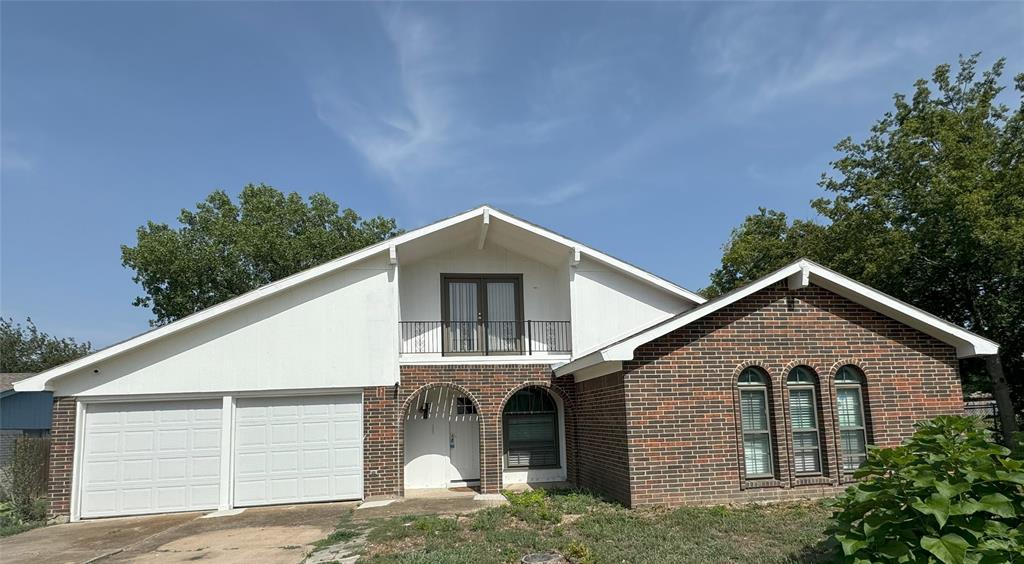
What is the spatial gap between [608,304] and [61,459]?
1125 cm

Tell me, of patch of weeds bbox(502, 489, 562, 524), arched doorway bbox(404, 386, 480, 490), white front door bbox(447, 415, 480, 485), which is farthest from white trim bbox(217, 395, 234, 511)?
patch of weeds bbox(502, 489, 562, 524)

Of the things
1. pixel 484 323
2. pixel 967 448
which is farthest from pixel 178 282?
pixel 967 448

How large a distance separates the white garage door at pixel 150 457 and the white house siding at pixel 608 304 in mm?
7733

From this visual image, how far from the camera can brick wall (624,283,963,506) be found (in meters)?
10.9

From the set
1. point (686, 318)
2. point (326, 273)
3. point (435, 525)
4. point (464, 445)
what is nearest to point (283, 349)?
point (326, 273)

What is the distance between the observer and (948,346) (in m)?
12.1

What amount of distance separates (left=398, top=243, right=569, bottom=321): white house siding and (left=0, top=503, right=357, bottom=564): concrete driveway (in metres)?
4.62

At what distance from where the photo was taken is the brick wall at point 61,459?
492 inches

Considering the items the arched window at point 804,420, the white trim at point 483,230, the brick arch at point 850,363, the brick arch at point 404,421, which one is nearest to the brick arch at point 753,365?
the arched window at point 804,420

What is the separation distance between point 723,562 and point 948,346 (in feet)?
24.3

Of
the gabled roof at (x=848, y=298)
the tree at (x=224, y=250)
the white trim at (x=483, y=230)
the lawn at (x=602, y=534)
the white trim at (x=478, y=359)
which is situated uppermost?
the tree at (x=224, y=250)

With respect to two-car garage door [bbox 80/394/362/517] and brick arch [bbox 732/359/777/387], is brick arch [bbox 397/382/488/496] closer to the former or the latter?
two-car garage door [bbox 80/394/362/517]

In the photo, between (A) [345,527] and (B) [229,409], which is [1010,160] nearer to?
(A) [345,527]

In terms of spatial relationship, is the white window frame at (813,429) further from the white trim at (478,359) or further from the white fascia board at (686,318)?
the white trim at (478,359)
